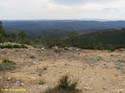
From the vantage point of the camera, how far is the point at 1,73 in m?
11.4

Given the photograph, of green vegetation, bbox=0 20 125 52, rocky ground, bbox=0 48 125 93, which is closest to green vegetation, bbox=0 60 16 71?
rocky ground, bbox=0 48 125 93

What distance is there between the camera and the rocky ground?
9.48 meters

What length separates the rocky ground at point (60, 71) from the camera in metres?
9.48

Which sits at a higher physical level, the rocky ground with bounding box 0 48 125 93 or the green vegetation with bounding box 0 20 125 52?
the rocky ground with bounding box 0 48 125 93

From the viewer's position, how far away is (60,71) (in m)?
11.9

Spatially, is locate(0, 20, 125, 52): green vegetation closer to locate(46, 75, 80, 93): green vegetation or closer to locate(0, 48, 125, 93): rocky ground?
locate(0, 48, 125, 93): rocky ground

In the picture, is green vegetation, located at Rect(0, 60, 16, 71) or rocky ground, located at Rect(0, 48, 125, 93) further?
green vegetation, located at Rect(0, 60, 16, 71)

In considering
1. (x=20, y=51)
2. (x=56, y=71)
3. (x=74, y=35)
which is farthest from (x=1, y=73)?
(x=74, y=35)

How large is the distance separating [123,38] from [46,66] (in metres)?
65.1

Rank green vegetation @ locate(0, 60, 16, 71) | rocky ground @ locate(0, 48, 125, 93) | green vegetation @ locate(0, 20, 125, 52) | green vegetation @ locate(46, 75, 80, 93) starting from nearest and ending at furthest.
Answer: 1. green vegetation @ locate(46, 75, 80, 93)
2. rocky ground @ locate(0, 48, 125, 93)
3. green vegetation @ locate(0, 60, 16, 71)
4. green vegetation @ locate(0, 20, 125, 52)

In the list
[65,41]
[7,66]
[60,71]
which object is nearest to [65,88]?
[60,71]

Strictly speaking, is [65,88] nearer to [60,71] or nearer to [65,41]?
[60,71]

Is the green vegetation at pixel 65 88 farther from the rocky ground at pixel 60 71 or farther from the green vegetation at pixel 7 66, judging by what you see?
the green vegetation at pixel 7 66

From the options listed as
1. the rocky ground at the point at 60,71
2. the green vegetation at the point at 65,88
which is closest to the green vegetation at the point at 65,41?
the rocky ground at the point at 60,71
